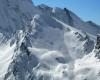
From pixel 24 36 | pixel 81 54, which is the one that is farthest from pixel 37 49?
pixel 81 54

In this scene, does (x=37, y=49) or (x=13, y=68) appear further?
(x=37, y=49)

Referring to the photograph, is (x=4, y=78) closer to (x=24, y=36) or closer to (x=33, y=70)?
(x=33, y=70)

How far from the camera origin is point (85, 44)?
187m

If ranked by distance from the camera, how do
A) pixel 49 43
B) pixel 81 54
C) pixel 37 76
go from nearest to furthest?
pixel 37 76 → pixel 81 54 → pixel 49 43

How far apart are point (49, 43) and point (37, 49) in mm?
15965

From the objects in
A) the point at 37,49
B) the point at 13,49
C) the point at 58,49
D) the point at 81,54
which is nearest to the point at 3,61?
the point at 13,49

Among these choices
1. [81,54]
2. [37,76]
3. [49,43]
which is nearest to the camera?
[37,76]

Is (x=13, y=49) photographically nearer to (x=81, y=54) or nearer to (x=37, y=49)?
(x=37, y=49)

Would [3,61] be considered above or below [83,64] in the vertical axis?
below

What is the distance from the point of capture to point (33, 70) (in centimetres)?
16450

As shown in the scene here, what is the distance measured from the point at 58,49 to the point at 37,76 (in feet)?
114

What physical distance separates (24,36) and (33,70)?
29.1 m

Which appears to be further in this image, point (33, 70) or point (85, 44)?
point (85, 44)

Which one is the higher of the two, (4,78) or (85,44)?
(85,44)
